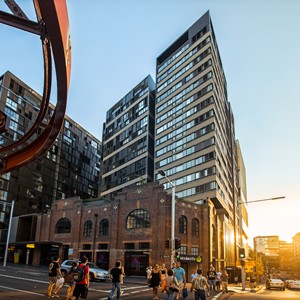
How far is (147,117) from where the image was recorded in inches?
2682

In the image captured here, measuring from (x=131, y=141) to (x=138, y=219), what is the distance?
110ft

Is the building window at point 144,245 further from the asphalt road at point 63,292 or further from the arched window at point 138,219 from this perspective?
the asphalt road at point 63,292

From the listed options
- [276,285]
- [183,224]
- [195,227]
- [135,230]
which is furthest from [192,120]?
[276,285]

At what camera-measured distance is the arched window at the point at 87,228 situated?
4112cm

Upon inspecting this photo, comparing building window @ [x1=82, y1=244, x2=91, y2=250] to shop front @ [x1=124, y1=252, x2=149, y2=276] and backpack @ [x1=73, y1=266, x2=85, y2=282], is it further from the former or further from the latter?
backpack @ [x1=73, y1=266, x2=85, y2=282]

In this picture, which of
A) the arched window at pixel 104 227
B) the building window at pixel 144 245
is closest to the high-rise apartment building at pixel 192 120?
the building window at pixel 144 245

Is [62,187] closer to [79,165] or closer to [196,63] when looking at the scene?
[79,165]

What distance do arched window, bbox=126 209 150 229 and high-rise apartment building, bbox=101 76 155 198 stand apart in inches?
881

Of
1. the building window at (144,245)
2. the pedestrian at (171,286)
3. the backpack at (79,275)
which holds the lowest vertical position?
the pedestrian at (171,286)

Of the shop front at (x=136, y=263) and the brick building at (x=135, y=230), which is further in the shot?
the brick building at (x=135, y=230)

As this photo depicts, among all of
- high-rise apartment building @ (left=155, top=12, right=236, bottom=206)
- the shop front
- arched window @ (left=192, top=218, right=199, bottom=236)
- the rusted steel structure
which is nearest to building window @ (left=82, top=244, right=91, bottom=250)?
the shop front

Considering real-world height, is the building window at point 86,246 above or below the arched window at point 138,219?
below

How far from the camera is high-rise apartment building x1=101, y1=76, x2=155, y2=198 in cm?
6575

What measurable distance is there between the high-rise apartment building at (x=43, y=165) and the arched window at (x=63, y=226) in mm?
23740
